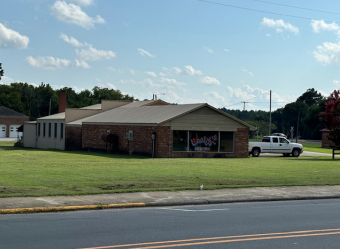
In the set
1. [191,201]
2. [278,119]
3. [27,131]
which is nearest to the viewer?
[191,201]

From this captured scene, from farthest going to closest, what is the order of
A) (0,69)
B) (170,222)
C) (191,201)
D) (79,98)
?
(79,98), (0,69), (191,201), (170,222)

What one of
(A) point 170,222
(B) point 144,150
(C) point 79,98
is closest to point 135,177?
(A) point 170,222

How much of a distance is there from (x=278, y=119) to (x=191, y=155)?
128 m

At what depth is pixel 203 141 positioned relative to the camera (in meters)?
43.0

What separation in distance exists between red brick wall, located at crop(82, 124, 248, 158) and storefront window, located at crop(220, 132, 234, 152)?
1.08ft

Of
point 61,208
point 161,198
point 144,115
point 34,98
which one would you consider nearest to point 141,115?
point 144,115

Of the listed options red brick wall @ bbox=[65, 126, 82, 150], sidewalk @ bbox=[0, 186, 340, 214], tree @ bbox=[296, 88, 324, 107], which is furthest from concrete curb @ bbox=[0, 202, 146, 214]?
tree @ bbox=[296, 88, 324, 107]

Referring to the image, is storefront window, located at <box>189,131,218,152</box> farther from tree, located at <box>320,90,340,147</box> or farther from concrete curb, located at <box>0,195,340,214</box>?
concrete curb, located at <box>0,195,340,214</box>

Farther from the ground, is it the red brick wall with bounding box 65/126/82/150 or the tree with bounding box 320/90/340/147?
the tree with bounding box 320/90/340/147

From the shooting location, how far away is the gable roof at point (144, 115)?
4216cm

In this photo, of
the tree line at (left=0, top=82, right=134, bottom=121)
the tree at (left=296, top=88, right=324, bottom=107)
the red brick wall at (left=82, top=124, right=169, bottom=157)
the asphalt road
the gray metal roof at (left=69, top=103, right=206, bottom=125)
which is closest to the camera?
the asphalt road

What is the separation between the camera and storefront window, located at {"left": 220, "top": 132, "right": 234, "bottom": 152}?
4391 cm

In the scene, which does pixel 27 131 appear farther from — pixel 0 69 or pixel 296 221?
pixel 296 221

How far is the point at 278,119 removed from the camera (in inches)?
6540
